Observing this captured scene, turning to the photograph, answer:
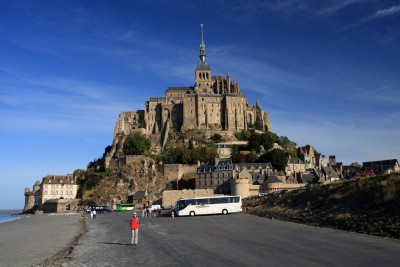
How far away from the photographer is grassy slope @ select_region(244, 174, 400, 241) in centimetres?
2389

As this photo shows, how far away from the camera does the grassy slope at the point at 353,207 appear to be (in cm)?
2389

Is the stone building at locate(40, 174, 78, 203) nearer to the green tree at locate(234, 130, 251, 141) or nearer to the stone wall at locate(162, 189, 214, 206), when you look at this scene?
the stone wall at locate(162, 189, 214, 206)

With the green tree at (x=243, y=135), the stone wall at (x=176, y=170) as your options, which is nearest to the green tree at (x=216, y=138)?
the green tree at (x=243, y=135)

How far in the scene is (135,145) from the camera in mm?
98562

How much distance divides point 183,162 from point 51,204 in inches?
1240

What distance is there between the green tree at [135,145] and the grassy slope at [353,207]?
199 ft

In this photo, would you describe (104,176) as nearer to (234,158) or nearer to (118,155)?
(118,155)

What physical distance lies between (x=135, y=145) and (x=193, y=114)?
65.1 ft

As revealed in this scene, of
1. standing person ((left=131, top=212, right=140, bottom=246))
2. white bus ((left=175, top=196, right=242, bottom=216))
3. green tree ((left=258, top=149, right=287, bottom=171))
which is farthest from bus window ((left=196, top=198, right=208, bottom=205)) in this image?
green tree ((left=258, top=149, right=287, bottom=171))

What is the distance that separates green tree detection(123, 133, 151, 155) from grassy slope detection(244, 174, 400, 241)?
A: 60.7 metres

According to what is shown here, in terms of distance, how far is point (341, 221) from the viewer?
88.7ft

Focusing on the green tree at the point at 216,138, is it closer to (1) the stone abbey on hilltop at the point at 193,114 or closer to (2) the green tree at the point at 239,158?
(1) the stone abbey on hilltop at the point at 193,114

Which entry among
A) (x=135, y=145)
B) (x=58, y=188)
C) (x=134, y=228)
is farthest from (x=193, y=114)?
(x=134, y=228)

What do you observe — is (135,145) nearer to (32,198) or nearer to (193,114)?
(193,114)
